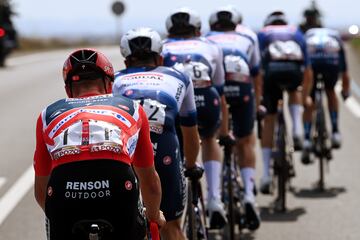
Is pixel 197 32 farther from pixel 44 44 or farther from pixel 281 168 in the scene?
pixel 44 44

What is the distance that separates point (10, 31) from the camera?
3538 cm

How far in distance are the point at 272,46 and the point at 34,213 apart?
2955 millimetres

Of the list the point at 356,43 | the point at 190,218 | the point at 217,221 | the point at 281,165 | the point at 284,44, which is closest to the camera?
the point at 190,218

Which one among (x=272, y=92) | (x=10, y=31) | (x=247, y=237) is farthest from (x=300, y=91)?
(x=10, y=31)

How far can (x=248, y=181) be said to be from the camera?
854 centimetres

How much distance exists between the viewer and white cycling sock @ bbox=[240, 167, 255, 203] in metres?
8.20

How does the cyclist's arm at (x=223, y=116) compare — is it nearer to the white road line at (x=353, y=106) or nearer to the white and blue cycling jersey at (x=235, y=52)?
the white and blue cycling jersey at (x=235, y=52)

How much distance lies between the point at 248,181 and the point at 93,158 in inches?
170

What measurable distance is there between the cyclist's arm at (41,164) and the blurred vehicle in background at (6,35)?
29581mm

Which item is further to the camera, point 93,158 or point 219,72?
point 219,72

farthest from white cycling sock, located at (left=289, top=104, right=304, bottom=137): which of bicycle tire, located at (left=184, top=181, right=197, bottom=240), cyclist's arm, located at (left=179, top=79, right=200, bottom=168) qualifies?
cyclist's arm, located at (left=179, top=79, right=200, bottom=168)

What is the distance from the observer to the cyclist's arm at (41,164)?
4594 millimetres

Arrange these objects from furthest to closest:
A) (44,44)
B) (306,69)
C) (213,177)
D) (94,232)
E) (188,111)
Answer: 1. (44,44)
2. (306,69)
3. (213,177)
4. (188,111)
5. (94,232)

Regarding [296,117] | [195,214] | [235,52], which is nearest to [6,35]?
A: [296,117]
